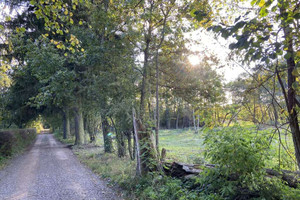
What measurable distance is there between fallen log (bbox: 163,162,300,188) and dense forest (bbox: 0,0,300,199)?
0.02 meters

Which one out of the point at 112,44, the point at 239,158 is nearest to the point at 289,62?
the point at 239,158

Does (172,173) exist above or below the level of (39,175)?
above

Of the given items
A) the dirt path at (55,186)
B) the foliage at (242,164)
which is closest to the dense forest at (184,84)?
the foliage at (242,164)

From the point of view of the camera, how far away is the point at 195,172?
566cm

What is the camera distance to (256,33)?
291cm

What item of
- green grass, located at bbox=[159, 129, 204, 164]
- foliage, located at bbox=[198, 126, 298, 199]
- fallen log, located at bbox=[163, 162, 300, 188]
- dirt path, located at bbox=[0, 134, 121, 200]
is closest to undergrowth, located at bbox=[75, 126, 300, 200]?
foliage, located at bbox=[198, 126, 298, 199]

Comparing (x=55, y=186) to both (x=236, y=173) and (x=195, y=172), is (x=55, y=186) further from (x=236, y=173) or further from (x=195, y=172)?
(x=236, y=173)

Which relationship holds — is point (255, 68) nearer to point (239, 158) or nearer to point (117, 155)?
point (239, 158)

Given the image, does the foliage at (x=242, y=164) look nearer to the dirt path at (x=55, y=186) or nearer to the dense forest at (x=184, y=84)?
the dense forest at (x=184, y=84)

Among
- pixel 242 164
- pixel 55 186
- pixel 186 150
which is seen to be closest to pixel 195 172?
pixel 242 164

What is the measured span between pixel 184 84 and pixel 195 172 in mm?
5231

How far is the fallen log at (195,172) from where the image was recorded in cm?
413

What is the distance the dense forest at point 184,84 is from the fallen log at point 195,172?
0.07 feet

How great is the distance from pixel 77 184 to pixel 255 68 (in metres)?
6.59
